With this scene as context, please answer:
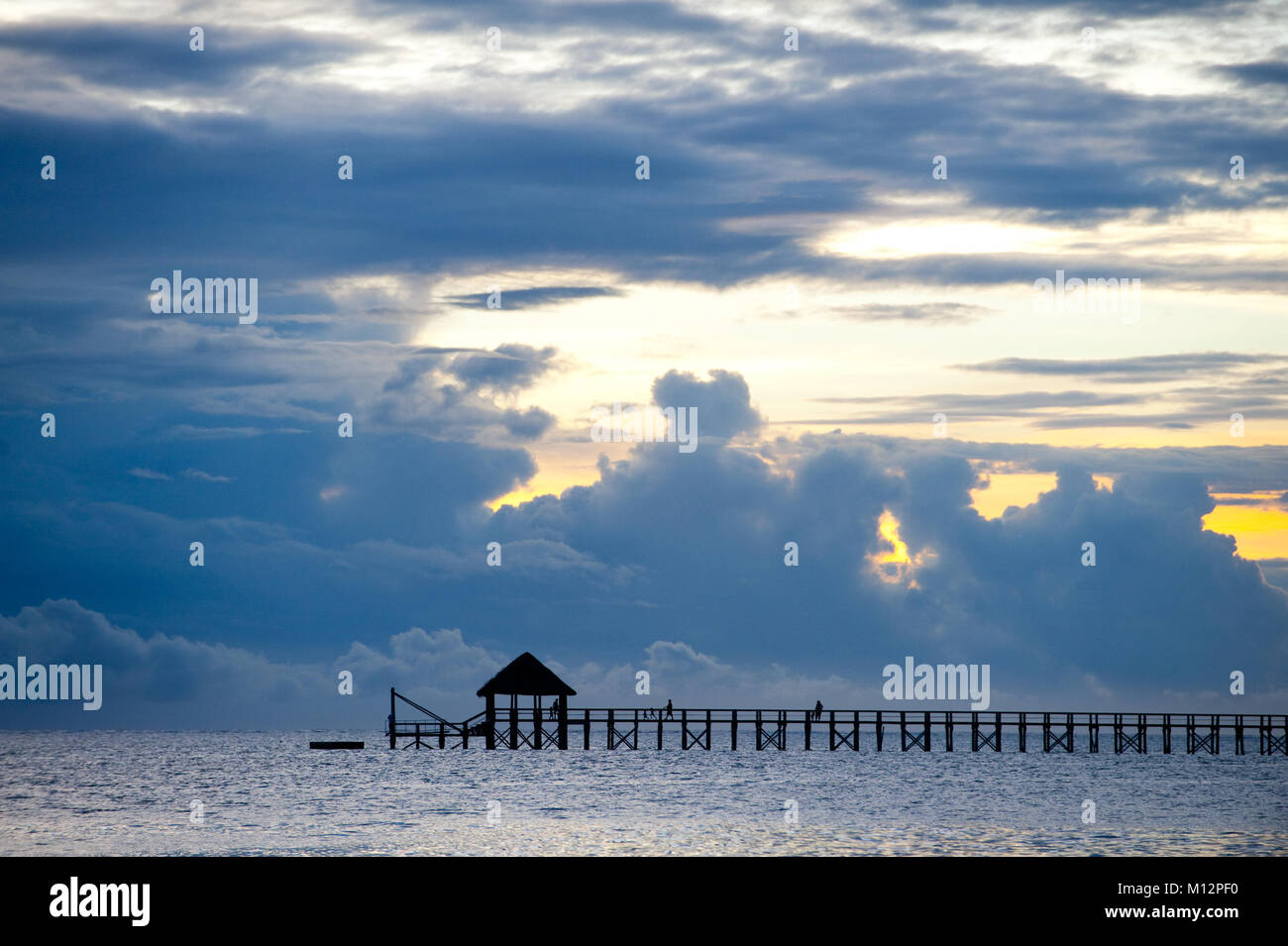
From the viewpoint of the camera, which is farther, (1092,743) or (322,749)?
(322,749)

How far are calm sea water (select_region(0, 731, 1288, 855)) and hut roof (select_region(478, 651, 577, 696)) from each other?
13.4 feet

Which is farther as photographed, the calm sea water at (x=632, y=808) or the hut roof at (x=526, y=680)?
the hut roof at (x=526, y=680)

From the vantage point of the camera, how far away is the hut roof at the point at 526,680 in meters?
65.9

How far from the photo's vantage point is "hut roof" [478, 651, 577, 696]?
216ft

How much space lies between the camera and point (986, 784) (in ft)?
192

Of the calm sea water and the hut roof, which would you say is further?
the hut roof

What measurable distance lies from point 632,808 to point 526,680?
24.0 m

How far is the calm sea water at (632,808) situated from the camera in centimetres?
3231

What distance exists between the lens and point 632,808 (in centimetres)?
4269

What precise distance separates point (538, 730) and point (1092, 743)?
117ft

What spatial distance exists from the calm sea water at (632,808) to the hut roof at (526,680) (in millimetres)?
4070
